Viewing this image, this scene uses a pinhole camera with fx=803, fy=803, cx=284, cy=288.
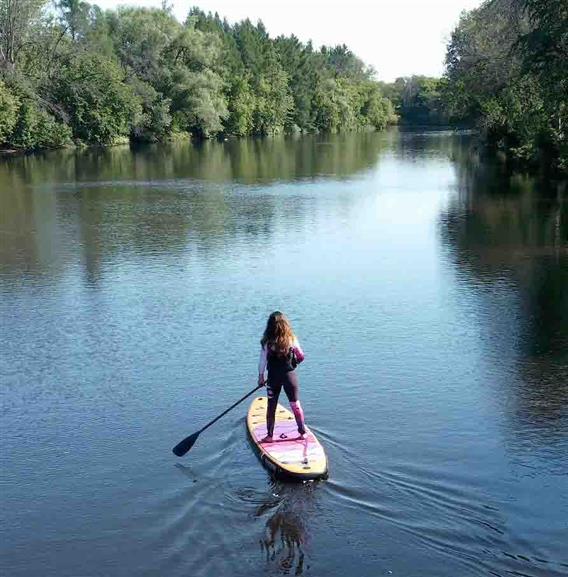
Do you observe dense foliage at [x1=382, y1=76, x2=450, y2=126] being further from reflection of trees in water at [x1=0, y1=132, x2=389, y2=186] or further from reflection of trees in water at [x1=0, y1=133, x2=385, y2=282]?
reflection of trees in water at [x1=0, y1=133, x2=385, y2=282]

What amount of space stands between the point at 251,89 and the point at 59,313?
93.7 meters

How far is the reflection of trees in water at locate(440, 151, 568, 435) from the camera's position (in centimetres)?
1316

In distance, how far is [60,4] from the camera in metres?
86.8

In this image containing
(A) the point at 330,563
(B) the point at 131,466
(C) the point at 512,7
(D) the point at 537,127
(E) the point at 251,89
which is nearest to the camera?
(A) the point at 330,563

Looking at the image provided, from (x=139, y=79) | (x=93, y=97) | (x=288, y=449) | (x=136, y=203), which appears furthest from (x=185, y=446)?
(x=139, y=79)

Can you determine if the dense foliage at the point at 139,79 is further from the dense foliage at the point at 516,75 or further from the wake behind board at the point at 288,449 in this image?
the wake behind board at the point at 288,449

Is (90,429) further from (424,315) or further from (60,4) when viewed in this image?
(60,4)

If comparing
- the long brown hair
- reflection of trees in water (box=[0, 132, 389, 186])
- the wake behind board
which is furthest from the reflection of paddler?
reflection of trees in water (box=[0, 132, 389, 186])

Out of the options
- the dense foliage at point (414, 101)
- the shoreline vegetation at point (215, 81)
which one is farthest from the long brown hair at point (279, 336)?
the dense foliage at point (414, 101)

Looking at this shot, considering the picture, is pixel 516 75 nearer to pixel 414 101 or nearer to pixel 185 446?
pixel 185 446

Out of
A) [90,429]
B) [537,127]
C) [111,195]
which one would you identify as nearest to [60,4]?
[111,195]

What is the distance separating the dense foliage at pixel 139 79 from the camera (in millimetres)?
70188

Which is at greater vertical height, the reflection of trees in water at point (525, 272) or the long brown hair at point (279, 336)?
the long brown hair at point (279, 336)

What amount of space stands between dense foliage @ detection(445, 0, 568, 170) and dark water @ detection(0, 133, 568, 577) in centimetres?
528
